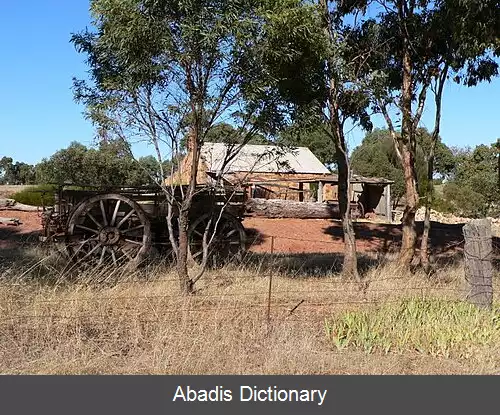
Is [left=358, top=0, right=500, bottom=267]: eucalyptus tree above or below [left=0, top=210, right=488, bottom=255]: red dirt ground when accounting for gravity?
above

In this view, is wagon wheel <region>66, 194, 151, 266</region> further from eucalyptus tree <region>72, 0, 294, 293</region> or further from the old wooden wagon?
eucalyptus tree <region>72, 0, 294, 293</region>

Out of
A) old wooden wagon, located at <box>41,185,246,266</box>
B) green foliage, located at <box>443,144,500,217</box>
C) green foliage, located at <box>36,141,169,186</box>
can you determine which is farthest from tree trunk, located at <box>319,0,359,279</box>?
green foliage, located at <box>36,141,169,186</box>

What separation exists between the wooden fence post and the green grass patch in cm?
16

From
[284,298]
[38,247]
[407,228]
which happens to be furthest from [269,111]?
[38,247]

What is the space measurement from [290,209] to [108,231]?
10.4m

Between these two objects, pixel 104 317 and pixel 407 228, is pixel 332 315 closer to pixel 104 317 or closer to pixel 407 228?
pixel 104 317

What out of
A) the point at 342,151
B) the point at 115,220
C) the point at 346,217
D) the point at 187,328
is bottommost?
the point at 187,328

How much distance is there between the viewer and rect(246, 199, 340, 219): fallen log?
19969 mm

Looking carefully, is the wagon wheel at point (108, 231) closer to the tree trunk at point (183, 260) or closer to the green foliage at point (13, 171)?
the tree trunk at point (183, 260)

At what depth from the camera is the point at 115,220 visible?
11164mm

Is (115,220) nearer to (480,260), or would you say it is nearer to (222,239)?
(222,239)

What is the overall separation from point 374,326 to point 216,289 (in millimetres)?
2822

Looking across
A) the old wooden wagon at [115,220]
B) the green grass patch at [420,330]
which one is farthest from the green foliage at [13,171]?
the green grass patch at [420,330]

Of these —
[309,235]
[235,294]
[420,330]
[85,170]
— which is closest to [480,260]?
[420,330]
